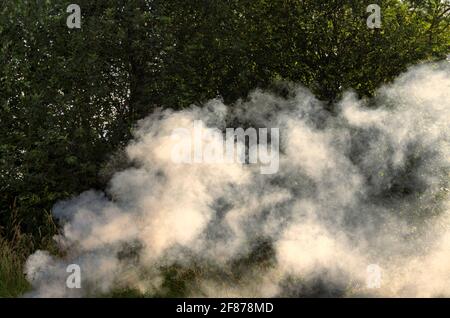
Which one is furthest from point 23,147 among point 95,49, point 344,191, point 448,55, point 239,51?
point 448,55

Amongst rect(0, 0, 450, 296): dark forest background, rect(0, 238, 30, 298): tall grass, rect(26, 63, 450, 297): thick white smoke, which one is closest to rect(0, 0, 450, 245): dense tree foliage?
rect(0, 0, 450, 296): dark forest background

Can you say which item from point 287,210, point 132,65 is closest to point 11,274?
point 287,210

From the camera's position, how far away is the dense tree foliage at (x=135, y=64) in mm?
9484

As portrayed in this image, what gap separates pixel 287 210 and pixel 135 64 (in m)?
3.52

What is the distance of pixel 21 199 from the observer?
945 centimetres

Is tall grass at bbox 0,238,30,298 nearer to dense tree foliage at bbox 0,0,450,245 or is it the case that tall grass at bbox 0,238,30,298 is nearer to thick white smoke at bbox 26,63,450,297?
thick white smoke at bbox 26,63,450,297

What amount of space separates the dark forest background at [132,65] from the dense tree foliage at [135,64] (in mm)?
18

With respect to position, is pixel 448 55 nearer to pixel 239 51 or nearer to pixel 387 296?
pixel 239 51

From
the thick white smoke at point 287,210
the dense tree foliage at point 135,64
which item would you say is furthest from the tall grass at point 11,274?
the dense tree foliage at point 135,64

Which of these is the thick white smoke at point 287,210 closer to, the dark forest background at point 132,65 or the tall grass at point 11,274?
the tall grass at point 11,274

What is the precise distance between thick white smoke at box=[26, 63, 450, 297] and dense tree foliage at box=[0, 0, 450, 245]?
35cm

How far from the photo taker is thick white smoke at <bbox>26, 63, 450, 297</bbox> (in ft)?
23.9

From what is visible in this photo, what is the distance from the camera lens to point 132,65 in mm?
10078
